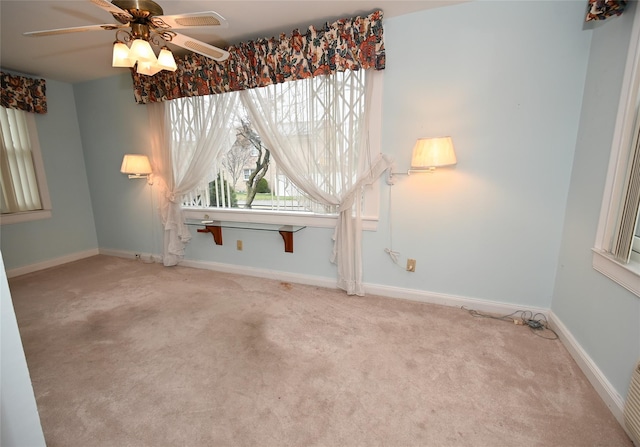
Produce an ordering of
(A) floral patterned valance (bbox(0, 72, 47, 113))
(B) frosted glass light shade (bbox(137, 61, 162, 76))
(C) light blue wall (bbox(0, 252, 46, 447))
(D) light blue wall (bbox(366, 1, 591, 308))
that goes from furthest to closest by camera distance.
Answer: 1. (A) floral patterned valance (bbox(0, 72, 47, 113))
2. (D) light blue wall (bbox(366, 1, 591, 308))
3. (B) frosted glass light shade (bbox(137, 61, 162, 76))
4. (C) light blue wall (bbox(0, 252, 46, 447))

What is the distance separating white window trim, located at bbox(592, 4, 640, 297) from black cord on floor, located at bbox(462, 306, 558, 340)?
2.36ft

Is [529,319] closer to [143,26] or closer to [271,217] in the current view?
[271,217]

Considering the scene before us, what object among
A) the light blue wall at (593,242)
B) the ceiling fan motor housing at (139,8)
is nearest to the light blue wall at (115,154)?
the ceiling fan motor housing at (139,8)

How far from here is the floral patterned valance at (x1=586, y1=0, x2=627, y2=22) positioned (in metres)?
1.52

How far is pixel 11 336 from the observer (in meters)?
0.93

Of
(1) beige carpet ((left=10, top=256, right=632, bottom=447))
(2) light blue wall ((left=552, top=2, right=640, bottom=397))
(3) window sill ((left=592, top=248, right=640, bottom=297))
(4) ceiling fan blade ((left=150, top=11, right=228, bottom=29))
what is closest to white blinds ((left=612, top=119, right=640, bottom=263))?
(3) window sill ((left=592, top=248, right=640, bottom=297))

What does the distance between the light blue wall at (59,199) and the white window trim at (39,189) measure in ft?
0.17

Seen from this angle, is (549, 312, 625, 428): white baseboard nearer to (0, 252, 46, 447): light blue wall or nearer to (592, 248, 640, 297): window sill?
(592, 248, 640, 297): window sill

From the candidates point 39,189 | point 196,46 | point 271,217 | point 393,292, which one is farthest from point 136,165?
point 393,292

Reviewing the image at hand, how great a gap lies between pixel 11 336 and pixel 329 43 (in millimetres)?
2651

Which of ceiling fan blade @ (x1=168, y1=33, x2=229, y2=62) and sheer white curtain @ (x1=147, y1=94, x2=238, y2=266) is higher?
ceiling fan blade @ (x1=168, y1=33, x2=229, y2=62)

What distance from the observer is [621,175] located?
1.57 metres

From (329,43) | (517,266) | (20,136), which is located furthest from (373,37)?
(20,136)

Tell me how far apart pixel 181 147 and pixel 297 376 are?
9.27ft
